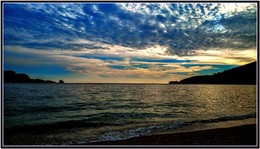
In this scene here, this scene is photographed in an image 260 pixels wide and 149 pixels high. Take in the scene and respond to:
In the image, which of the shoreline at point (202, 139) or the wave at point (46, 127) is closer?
the shoreline at point (202, 139)

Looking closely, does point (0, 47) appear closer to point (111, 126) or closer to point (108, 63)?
point (111, 126)

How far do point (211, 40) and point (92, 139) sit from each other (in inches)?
334

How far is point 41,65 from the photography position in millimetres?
19266

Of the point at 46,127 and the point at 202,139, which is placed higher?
the point at 202,139

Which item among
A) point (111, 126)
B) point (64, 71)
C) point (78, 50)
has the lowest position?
point (111, 126)

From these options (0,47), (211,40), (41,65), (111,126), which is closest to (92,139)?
(111,126)

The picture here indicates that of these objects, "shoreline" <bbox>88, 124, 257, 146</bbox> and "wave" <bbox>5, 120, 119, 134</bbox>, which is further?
"wave" <bbox>5, 120, 119, 134</bbox>

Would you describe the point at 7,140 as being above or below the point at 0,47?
below

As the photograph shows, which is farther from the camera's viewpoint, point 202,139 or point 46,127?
point 46,127

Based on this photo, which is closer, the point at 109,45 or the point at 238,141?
the point at 238,141

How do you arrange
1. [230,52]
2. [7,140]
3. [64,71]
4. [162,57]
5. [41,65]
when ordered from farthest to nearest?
1. [64,71]
2. [41,65]
3. [162,57]
4. [230,52]
5. [7,140]

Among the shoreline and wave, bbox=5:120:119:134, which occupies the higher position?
the shoreline

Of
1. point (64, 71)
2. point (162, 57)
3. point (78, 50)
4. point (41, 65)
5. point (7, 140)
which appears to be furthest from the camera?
point (64, 71)

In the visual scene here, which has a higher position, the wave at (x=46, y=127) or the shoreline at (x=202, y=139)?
the shoreline at (x=202, y=139)
